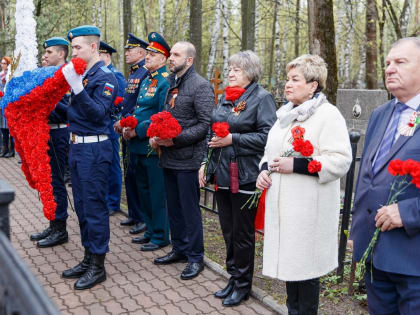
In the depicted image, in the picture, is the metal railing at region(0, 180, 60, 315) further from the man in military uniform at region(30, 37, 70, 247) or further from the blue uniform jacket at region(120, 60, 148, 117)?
the blue uniform jacket at region(120, 60, 148, 117)

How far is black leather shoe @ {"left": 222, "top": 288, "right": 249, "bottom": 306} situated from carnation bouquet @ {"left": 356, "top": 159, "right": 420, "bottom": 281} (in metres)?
1.56

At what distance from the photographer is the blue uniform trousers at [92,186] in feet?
13.7

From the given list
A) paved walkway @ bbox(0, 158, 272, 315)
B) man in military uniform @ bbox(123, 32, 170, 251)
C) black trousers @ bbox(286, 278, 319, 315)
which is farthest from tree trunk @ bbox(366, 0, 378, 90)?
black trousers @ bbox(286, 278, 319, 315)

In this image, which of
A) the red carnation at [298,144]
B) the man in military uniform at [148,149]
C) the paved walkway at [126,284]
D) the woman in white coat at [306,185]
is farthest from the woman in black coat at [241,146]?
the man in military uniform at [148,149]

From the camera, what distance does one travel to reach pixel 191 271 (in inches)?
178

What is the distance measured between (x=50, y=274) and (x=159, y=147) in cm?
173

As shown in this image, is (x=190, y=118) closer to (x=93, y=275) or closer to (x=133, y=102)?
(x=133, y=102)

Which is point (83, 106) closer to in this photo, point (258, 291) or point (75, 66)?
point (75, 66)

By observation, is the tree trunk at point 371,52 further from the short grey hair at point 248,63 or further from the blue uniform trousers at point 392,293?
the blue uniform trousers at point 392,293

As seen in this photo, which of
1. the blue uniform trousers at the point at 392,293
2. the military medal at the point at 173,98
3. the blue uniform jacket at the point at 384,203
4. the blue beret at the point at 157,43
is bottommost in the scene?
the blue uniform trousers at the point at 392,293

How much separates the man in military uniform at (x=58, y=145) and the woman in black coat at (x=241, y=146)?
221 centimetres

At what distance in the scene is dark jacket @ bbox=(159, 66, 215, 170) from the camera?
169 inches

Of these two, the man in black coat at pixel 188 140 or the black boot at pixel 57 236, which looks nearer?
the man in black coat at pixel 188 140

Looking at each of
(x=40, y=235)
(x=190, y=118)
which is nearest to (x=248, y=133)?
(x=190, y=118)
